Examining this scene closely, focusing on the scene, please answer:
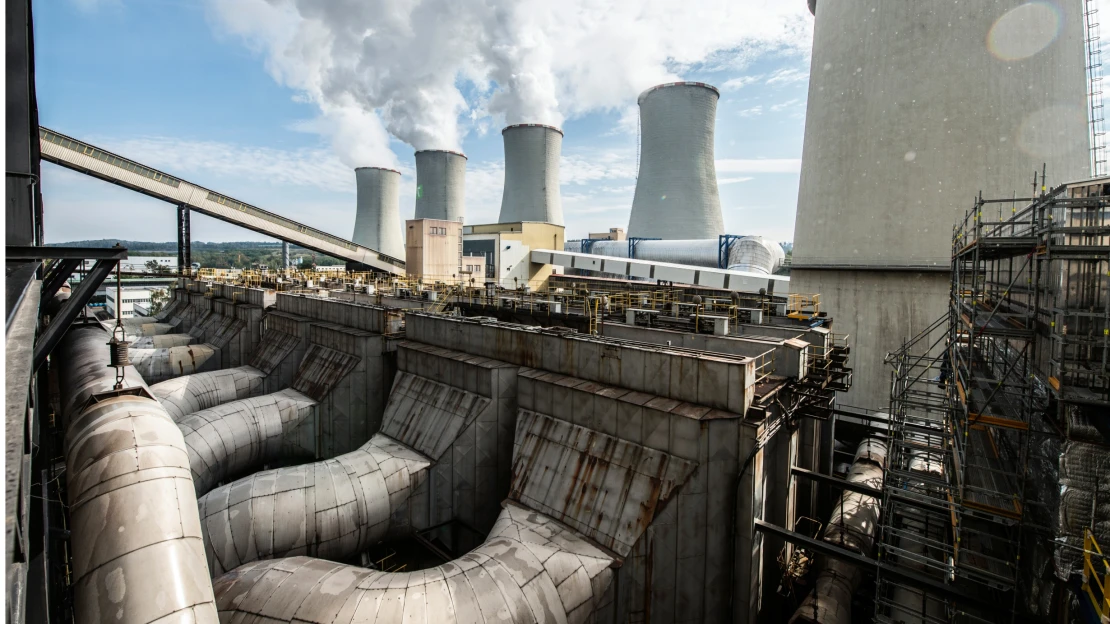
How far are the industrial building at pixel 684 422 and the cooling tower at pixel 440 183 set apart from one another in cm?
3140

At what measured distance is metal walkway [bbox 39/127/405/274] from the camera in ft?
104

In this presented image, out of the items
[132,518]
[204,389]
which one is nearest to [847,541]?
[132,518]

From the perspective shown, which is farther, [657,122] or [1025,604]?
[657,122]

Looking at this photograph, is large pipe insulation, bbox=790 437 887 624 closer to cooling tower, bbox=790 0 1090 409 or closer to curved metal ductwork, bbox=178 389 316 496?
cooling tower, bbox=790 0 1090 409

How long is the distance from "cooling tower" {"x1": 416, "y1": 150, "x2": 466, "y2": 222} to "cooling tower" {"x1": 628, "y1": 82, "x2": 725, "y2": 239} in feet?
62.6

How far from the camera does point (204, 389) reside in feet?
57.1

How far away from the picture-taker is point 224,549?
32.6 ft

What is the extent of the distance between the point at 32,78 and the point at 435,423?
9.99 metres

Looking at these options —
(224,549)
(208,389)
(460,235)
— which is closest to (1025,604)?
(224,549)

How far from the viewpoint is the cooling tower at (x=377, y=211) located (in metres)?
55.1

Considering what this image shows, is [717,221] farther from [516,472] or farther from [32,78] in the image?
[32,78]

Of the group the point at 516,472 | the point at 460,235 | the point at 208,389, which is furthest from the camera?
the point at 460,235

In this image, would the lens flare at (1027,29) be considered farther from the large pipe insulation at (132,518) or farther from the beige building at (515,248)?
the beige building at (515,248)

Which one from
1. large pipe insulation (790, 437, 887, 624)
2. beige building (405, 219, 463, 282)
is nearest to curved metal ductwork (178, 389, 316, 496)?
large pipe insulation (790, 437, 887, 624)
